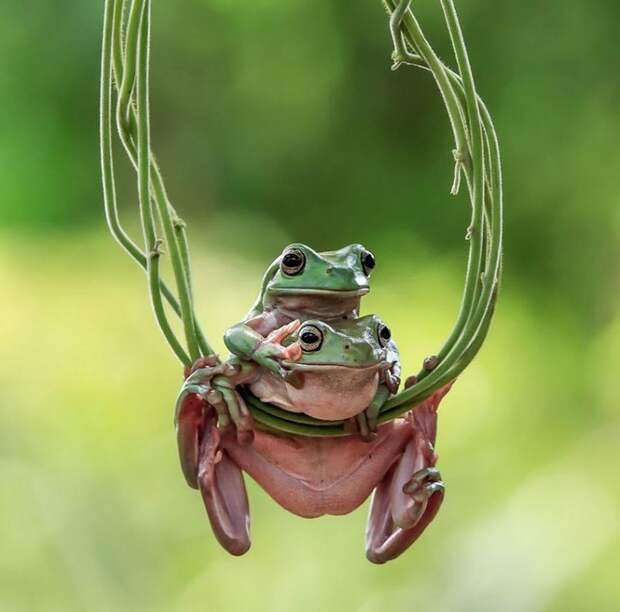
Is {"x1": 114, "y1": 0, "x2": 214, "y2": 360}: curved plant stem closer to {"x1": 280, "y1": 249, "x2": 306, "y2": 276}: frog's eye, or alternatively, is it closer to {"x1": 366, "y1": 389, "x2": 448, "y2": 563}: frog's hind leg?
{"x1": 280, "y1": 249, "x2": 306, "y2": 276}: frog's eye

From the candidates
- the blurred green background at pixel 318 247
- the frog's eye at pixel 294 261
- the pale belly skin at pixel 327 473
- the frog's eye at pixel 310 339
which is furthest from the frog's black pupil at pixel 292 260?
the blurred green background at pixel 318 247

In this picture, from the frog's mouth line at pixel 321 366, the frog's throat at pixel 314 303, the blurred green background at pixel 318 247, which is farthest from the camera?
the blurred green background at pixel 318 247

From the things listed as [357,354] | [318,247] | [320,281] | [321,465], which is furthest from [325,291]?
[318,247]

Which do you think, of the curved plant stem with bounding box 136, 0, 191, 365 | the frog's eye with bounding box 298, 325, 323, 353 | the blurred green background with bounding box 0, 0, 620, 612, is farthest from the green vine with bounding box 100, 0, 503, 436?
the blurred green background with bounding box 0, 0, 620, 612

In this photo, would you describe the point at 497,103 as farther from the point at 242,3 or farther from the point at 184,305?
the point at 184,305

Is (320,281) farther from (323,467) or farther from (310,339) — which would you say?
(323,467)

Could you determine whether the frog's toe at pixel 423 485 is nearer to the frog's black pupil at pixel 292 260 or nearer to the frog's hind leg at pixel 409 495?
the frog's hind leg at pixel 409 495
